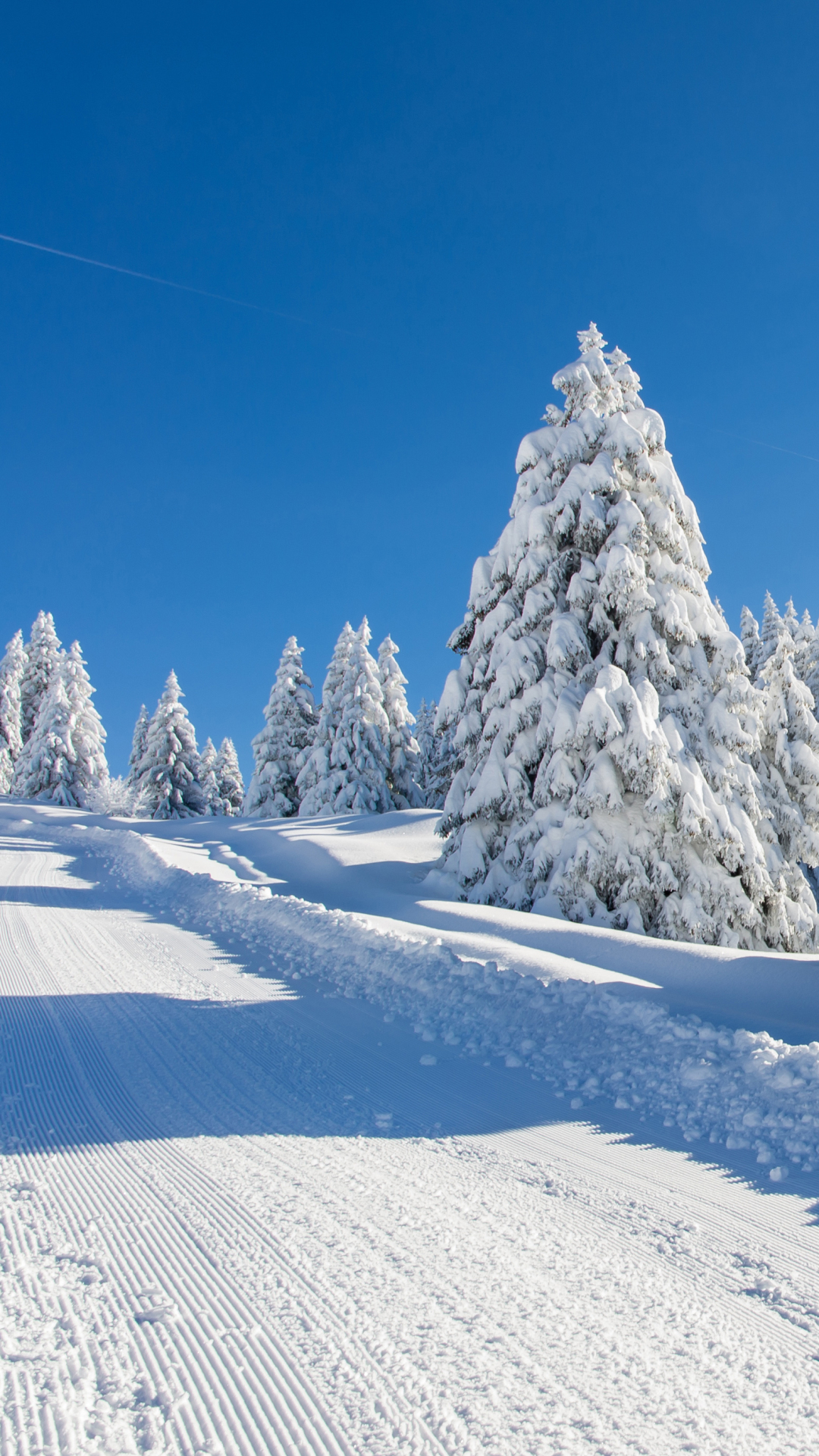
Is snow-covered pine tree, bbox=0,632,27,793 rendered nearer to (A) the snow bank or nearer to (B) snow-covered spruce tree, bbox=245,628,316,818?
(B) snow-covered spruce tree, bbox=245,628,316,818

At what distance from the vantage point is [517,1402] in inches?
89.0

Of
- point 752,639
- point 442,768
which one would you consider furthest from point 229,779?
point 442,768

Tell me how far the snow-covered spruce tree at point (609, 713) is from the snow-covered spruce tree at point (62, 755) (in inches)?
1433

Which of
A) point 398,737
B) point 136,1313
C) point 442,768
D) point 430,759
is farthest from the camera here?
point 430,759

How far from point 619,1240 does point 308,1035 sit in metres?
3.24

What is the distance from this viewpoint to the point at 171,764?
156 feet

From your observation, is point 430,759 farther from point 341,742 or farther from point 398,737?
point 341,742

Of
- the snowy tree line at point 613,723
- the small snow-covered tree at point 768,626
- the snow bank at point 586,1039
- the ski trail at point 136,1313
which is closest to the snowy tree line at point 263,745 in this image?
the snowy tree line at point 613,723

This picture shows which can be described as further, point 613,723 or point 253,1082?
point 613,723

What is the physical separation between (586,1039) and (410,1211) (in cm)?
283

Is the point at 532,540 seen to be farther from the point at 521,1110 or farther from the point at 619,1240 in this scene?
the point at 619,1240

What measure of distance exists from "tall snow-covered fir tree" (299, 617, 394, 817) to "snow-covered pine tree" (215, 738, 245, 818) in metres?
30.9

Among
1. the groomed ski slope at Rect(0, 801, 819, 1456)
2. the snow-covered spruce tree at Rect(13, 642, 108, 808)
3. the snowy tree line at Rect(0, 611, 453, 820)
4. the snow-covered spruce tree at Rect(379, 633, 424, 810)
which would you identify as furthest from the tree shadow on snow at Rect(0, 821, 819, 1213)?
the snow-covered spruce tree at Rect(13, 642, 108, 808)

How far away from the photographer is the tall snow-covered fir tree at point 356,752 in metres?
35.8
